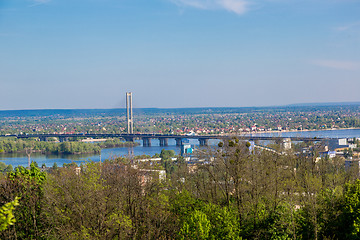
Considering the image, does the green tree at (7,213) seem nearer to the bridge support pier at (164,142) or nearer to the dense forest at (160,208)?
the dense forest at (160,208)

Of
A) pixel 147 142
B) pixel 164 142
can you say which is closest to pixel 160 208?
pixel 147 142

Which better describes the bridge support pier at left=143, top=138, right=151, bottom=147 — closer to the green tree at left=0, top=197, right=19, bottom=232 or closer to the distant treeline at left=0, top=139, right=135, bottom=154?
the distant treeline at left=0, top=139, right=135, bottom=154

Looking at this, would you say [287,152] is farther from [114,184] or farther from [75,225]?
[75,225]

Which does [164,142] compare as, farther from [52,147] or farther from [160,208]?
[160,208]

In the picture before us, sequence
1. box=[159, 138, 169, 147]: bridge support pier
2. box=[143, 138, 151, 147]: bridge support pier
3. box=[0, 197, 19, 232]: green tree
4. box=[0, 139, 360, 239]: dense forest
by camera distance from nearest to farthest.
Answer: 1. box=[0, 197, 19, 232]: green tree
2. box=[0, 139, 360, 239]: dense forest
3. box=[143, 138, 151, 147]: bridge support pier
4. box=[159, 138, 169, 147]: bridge support pier

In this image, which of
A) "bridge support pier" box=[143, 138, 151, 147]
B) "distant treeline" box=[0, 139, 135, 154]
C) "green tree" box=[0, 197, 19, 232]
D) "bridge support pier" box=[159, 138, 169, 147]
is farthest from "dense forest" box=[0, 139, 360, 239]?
Result: "bridge support pier" box=[159, 138, 169, 147]

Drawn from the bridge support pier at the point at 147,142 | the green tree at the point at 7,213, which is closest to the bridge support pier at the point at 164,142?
the bridge support pier at the point at 147,142

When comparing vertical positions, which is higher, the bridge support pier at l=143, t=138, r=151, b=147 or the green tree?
the green tree

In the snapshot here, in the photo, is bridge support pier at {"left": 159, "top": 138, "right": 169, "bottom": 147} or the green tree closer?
the green tree
